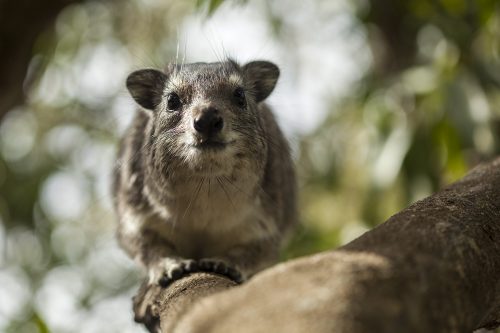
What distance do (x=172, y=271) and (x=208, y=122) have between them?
992mm

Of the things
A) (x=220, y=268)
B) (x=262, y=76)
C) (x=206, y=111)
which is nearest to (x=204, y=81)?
(x=206, y=111)

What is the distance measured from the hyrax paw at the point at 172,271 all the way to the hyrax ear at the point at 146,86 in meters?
1.30

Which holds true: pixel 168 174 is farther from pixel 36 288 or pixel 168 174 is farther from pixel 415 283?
pixel 36 288

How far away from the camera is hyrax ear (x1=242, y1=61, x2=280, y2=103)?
571 cm

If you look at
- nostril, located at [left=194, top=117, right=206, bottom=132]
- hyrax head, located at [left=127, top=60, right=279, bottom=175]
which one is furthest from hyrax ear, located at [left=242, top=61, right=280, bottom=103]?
nostril, located at [left=194, top=117, right=206, bottom=132]

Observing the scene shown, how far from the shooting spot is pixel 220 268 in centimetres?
486

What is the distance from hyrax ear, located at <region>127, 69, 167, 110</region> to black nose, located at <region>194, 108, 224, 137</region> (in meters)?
1.13

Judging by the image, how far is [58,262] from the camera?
1012 centimetres

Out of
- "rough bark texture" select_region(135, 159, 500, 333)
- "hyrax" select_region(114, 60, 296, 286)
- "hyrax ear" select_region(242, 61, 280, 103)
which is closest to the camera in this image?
"rough bark texture" select_region(135, 159, 500, 333)

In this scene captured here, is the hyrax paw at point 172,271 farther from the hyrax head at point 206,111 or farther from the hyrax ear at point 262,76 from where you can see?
the hyrax ear at point 262,76

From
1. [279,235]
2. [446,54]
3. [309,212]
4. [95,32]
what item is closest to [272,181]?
[279,235]

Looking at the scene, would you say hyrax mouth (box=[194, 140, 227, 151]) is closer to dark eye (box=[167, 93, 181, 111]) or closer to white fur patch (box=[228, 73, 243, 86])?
dark eye (box=[167, 93, 181, 111])

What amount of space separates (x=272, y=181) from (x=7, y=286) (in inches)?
217

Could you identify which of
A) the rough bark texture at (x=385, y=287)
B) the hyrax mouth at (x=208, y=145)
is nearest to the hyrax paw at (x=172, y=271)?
the hyrax mouth at (x=208, y=145)
